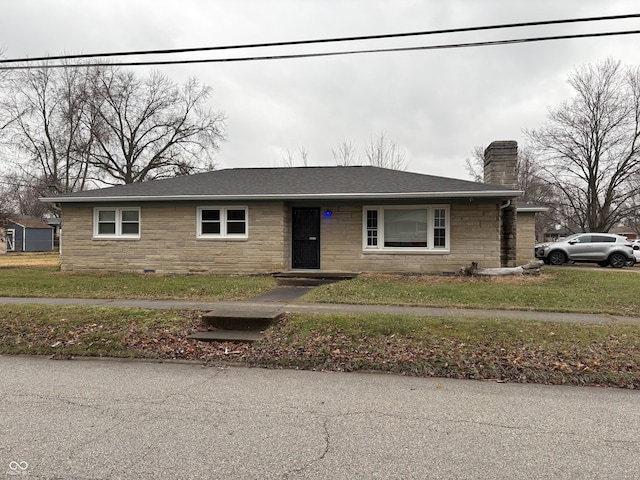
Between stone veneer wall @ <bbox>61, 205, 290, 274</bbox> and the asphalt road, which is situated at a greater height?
stone veneer wall @ <bbox>61, 205, 290, 274</bbox>

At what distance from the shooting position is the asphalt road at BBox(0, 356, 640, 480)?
278 cm

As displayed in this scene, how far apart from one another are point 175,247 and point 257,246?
9.89 ft

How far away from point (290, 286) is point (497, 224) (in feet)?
23.6

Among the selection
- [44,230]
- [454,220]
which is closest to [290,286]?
[454,220]

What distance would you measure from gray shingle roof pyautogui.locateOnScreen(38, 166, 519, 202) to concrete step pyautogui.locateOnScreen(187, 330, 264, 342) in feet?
25.1

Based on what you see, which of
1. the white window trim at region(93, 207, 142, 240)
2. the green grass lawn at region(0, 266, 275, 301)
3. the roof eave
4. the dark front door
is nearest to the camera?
the green grass lawn at region(0, 266, 275, 301)

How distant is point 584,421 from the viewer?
140 inches

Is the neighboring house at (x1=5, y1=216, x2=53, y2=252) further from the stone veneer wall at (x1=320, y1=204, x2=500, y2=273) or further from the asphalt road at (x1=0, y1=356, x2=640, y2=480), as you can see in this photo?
the asphalt road at (x1=0, y1=356, x2=640, y2=480)

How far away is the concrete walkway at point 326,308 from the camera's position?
7117 mm

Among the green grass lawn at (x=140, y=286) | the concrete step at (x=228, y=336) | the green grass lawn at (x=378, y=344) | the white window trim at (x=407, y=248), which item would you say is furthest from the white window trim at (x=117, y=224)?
the concrete step at (x=228, y=336)

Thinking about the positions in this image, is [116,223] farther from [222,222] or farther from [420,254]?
[420,254]

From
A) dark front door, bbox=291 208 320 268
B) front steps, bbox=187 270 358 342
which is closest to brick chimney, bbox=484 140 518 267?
dark front door, bbox=291 208 320 268

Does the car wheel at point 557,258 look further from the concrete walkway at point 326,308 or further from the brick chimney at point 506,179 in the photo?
the concrete walkway at point 326,308

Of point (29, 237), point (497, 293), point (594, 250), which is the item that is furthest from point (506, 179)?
point (29, 237)
